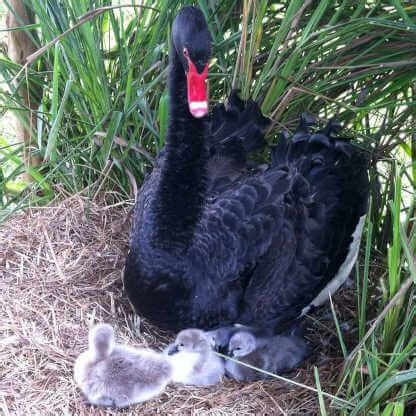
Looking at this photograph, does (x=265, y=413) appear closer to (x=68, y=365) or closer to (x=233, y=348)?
(x=233, y=348)

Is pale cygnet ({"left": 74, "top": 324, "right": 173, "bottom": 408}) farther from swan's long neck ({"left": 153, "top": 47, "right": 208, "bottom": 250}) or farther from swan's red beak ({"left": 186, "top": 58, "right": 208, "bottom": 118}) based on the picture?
swan's red beak ({"left": 186, "top": 58, "right": 208, "bottom": 118})

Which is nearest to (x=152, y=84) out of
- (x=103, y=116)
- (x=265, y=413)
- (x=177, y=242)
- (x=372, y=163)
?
A: (x=103, y=116)

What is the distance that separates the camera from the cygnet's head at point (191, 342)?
1891mm

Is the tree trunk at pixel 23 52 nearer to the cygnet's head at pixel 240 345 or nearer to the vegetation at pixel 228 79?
the vegetation at pixel 228 79

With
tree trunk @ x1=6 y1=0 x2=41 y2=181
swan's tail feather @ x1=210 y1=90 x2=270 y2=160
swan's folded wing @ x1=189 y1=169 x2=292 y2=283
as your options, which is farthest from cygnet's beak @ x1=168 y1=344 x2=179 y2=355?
tree trunk @ x1=6 y1=0 x2=41 y2=181

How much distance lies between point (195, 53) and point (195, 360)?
827 millimetres

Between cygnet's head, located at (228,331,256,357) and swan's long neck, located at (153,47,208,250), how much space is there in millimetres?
301

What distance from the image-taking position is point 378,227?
2.33m

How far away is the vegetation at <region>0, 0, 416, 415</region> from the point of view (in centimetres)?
203

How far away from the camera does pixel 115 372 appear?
1.78 metres

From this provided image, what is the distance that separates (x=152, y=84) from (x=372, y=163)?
2.58ft

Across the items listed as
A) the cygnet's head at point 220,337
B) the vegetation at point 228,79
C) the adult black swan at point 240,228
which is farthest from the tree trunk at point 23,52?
the cygnet's head at point 220,337

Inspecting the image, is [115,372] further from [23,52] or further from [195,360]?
[23,52]

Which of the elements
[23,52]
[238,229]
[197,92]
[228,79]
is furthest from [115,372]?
[23,52]
